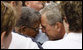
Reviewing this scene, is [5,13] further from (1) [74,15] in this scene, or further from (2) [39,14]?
(2) [39,14]

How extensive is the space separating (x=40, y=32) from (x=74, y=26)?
2.65 feet

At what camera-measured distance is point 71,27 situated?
2072 millimetres

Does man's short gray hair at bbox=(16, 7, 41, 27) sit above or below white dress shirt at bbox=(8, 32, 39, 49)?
below

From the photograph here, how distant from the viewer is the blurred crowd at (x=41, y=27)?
1373 mm

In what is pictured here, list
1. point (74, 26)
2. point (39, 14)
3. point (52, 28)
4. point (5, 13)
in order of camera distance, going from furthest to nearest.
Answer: point (39, 14) → point (52, 28) → point (74, 26) → point (5, 13)

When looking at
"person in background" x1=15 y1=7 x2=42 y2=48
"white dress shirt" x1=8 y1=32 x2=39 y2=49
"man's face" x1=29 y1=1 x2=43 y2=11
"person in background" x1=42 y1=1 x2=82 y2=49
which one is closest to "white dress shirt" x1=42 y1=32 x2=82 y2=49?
"person in background" x1=42 y1=1 x2=82 y2=49

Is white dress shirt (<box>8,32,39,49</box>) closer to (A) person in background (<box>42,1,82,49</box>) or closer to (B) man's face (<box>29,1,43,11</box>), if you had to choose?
(A) person in background (<box>42,1,82,49</box>)

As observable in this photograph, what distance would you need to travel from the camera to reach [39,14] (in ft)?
8.57

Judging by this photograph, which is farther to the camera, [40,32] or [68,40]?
[40,32]

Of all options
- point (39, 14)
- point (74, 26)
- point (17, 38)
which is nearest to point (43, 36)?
point (39, 14)

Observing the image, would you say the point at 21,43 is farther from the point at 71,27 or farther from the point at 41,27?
the point at 41,27

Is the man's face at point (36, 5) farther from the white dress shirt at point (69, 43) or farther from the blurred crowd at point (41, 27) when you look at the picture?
the white dress shirt at point (69, 43)

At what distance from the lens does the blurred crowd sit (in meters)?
1.37

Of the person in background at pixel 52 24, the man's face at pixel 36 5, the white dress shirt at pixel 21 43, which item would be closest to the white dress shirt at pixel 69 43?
the white dress shirt at pixel 21 43
